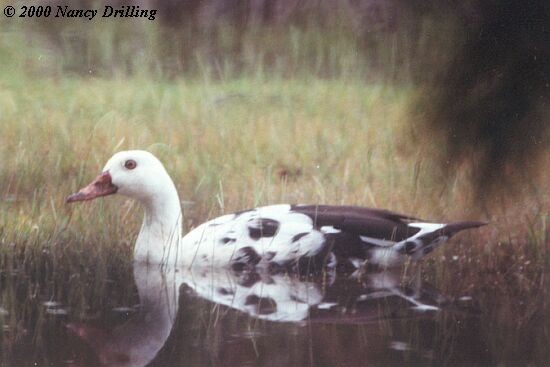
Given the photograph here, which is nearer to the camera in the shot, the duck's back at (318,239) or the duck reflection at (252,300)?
the duck reflection at (252,300)

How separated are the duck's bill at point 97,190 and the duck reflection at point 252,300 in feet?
0.71

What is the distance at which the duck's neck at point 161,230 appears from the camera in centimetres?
279

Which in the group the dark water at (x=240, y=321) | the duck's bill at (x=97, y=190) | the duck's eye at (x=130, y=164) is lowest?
the dark water at (x=240, y=321)

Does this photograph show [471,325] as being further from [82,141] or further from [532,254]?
[82,141]

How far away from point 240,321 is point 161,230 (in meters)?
0.37

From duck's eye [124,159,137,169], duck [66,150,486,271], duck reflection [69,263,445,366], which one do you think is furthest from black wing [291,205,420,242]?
duck's eye [124,159,137,169]

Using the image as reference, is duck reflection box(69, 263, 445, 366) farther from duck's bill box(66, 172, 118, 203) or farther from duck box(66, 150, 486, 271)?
duck's bill box(66, 172, 118, 203)

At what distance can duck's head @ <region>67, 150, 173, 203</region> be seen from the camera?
2.78m

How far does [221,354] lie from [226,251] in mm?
317

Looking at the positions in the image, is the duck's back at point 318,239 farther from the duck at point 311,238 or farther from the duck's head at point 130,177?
the duck's head at point 130,177

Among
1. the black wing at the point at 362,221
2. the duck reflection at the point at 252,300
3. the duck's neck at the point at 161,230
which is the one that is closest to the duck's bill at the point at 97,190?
the duck's neck at the point at 161,230

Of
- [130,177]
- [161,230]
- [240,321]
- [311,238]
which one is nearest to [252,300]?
[240,321]

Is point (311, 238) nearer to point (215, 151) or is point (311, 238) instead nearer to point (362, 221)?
point (362, 221)

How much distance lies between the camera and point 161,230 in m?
2.81
